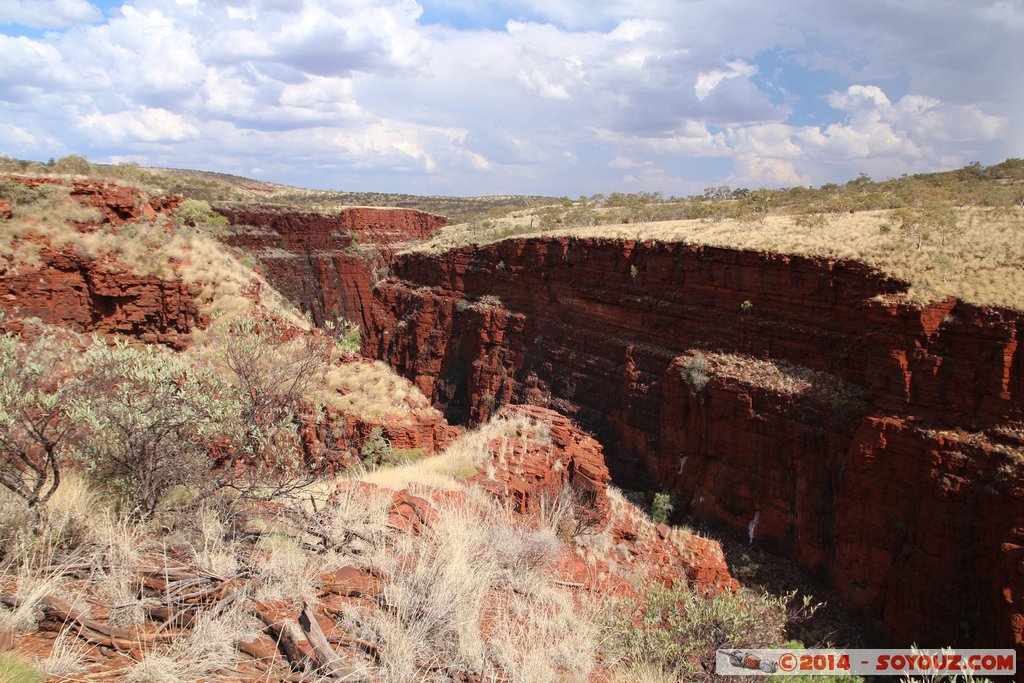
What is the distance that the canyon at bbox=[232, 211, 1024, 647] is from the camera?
11.1 metres

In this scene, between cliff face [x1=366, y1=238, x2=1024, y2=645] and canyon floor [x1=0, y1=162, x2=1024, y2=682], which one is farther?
cliff face [x1=366, y1=238, x2=1024, y2=645]

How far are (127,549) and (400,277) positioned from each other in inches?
1220

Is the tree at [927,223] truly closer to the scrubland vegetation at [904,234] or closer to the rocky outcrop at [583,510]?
the scrubland vegetation at [904,234]

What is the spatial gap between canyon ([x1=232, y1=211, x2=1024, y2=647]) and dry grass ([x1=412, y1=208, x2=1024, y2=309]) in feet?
1.42

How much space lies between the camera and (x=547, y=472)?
9719mm

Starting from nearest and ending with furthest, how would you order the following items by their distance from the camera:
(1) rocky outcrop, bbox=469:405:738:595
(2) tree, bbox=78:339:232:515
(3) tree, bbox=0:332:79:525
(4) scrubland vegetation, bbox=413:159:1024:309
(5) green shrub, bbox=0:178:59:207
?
(3) tree, bbox=0:332:79:525
(2) tree, bbox=78:339:232:515
(1) rocky outcrop, bbox=469:405:738:595
(5) green shrub, bbox=0:178:59:207
(4) scrubland vegetation, bbox=413:159:1024:309

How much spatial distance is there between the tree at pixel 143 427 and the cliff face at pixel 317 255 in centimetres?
3365

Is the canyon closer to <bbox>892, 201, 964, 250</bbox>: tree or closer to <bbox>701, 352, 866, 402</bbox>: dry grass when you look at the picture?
<bbox>701, 352, 866, 402</bbox>: dry grass

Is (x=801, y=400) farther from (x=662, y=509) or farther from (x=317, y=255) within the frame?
(x=317, y=255)

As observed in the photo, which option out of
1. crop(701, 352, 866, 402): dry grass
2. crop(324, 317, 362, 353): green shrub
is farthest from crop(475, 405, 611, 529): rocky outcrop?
crop(701, 352, 866, 402): dry grass

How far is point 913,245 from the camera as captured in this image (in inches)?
590

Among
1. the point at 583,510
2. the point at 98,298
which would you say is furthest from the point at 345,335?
the point at 583,510

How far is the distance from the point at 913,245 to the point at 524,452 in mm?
11797

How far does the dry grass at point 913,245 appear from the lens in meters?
12.7
